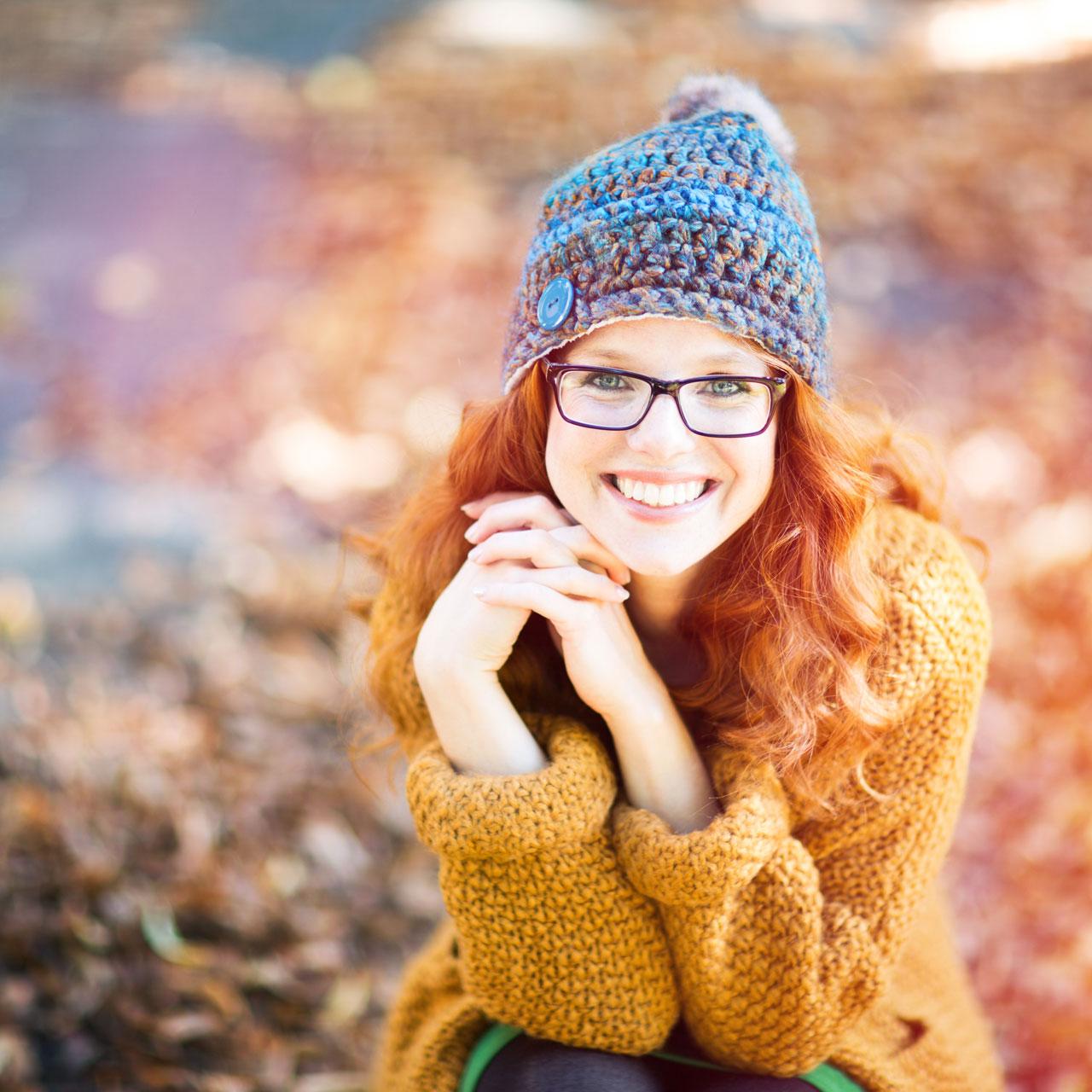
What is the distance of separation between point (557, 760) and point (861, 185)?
480 centimetres

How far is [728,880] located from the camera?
1.70 m

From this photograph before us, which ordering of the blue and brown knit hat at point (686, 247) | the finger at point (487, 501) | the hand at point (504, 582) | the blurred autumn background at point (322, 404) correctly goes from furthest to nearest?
the blurred autumn background at point (322, 404), the finger at point (487, 501), the hand at point (504, 582), the blue and brown knit hat at point (686, 247)

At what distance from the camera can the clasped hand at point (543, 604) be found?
1.78 metres

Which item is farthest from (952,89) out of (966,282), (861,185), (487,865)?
(487,865)

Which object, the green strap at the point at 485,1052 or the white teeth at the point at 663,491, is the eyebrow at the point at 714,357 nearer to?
the white teeth at the point at 663,491

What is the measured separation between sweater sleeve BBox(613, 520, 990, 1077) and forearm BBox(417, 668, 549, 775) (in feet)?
0.62

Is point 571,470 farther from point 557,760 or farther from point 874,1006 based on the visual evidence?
point 874,1006

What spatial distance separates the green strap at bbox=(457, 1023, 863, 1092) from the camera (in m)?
1.86

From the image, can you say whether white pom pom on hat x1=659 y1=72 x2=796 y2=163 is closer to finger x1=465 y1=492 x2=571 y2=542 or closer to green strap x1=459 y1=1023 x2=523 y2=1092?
finger x1=465 y1=492 x2=571 y2=542

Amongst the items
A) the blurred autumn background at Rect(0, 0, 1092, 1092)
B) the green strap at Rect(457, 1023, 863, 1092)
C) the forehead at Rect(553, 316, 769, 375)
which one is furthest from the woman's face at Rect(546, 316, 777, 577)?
the green strap at Rect(457, 1023, 863, 1092)

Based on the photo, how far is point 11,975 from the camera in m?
2.76

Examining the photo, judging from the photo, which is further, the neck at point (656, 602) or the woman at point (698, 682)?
the neck at point (656, 602)

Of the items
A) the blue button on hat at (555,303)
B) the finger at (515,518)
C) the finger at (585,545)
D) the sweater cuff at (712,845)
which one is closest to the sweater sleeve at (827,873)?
the sweater cuff at (712,845)

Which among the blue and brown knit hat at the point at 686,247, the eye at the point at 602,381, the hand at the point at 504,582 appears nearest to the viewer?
the blue and brown knit hat at the point at 686,247
